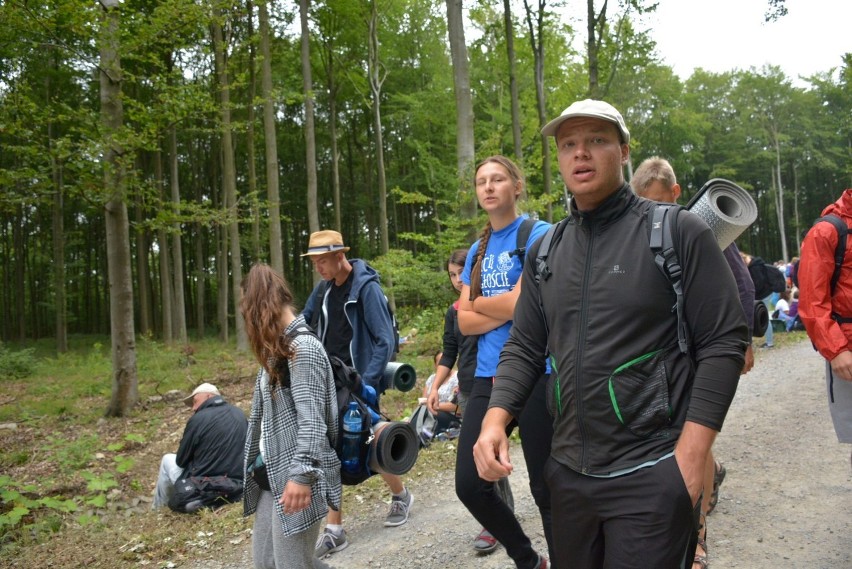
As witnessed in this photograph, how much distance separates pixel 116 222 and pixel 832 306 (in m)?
10.8

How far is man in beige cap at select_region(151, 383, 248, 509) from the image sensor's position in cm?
706

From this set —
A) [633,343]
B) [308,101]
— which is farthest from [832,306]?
[308,101]

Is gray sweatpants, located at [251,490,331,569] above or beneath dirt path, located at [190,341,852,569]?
above

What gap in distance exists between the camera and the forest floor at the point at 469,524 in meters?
4.36

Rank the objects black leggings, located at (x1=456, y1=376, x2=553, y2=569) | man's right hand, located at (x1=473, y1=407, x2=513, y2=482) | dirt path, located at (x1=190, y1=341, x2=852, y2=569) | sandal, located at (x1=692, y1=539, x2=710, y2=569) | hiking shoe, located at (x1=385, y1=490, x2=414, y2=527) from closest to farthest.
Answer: man's right hand, located at (x1=473, y1=407, x2=513, y2=482), black leggings, located at (x1=456, y1=376, x2=553, y2=569), sandal, located at (x1=692, y1=539, x2=710, y2=569), dirt path, located at (x1=190, y1=341, x2=852, y2=569), hiking shoe, located at (x1=385, y1=490, x2=414, y2=527)

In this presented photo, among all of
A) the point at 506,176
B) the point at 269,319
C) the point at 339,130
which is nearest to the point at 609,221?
the point at 506,176

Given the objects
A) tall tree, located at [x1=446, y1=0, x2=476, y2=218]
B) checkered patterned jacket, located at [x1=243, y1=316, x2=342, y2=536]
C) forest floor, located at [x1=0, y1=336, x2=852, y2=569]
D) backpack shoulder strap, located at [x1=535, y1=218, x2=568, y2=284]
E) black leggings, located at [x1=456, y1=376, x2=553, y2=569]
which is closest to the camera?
backpack shoulder strap, located at [x1=535, y1=218, x2=568, y2=284]

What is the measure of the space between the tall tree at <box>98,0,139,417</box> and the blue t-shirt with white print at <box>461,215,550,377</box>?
863 cm

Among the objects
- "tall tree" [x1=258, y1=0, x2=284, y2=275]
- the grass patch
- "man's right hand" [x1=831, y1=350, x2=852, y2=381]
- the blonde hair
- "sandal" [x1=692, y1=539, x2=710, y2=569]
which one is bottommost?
the grass patch

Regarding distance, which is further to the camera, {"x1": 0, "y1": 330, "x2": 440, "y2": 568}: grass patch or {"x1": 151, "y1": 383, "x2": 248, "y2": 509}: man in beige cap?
{"x1": 151, "y1": 383, "x2": 248, "y2": 509}: man in beige cap

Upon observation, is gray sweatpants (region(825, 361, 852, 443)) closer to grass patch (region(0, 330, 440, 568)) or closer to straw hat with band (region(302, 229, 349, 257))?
straw hat with band (region(302, 229, 349, 257))

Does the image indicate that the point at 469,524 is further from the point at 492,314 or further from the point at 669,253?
the point at 669,253

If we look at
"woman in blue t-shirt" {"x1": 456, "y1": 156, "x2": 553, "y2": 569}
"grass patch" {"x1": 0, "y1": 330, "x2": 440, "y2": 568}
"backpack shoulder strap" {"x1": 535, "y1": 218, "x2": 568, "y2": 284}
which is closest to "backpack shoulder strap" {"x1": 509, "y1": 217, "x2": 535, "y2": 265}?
"woman in blue t-shirt" {"x1": 456, "y1": 156, "x2": 553, "y2": 569}

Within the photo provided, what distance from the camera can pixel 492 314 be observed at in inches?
137
